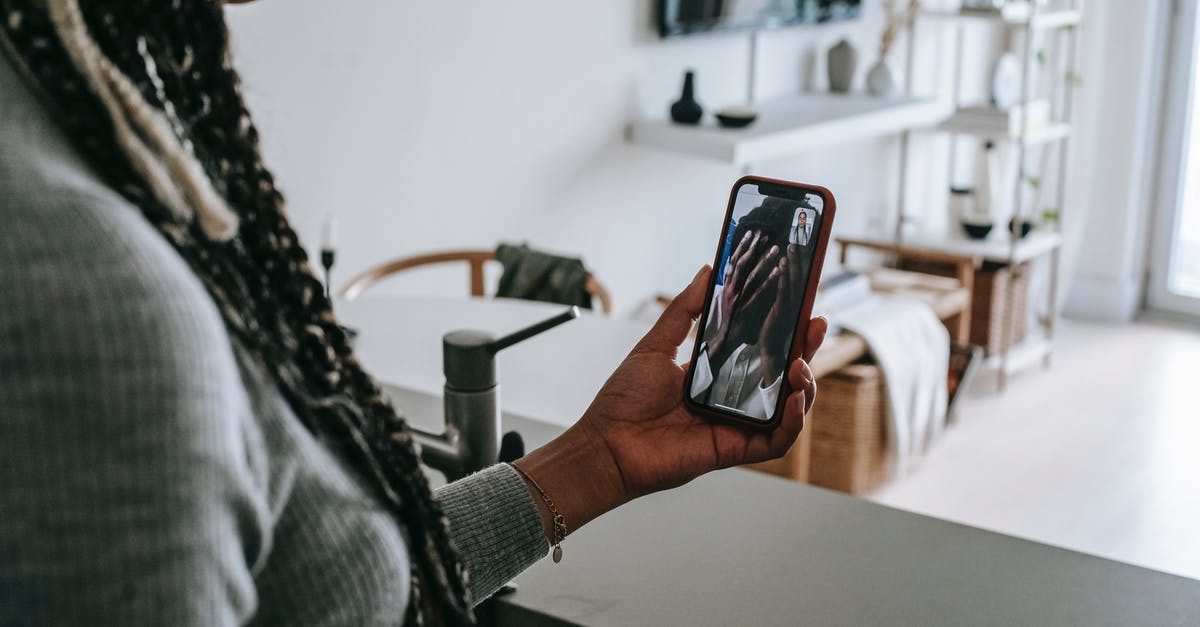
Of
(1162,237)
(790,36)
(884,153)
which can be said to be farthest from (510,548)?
(1162,237)

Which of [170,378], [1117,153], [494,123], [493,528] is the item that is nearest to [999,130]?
[1117,153]

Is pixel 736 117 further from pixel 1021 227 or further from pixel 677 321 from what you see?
pixel 677 321

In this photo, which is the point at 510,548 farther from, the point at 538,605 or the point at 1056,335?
the point at 1056,335

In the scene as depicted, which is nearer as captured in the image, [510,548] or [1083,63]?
[510,548]

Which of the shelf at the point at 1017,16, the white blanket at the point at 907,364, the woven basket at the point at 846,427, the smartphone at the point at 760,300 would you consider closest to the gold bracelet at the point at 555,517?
the smartphone at the point at 760,300

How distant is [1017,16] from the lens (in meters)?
4.03

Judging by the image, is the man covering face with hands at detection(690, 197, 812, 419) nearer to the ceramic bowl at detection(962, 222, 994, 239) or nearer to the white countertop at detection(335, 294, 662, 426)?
the white countertop at detection(335, 294, 662, 426)

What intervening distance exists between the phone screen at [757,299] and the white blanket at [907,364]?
2.22 metres

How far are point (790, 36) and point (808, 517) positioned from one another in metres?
3.05

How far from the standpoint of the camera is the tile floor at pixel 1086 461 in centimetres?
314

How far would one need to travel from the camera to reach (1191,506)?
329 cm

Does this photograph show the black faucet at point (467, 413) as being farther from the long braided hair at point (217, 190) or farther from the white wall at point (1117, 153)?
the white wall at point (1117, 153)

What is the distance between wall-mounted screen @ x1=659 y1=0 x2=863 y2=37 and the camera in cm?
338

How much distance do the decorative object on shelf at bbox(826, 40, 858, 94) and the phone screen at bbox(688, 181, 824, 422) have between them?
10.3 feet
